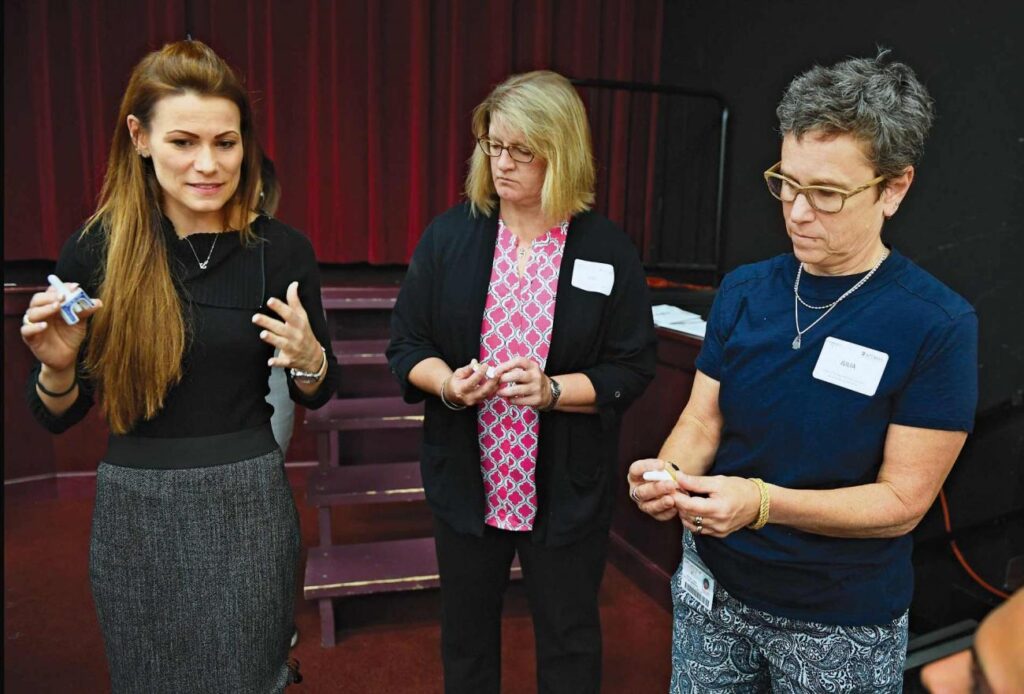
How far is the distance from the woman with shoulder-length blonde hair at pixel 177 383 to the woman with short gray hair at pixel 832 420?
2.53 feet

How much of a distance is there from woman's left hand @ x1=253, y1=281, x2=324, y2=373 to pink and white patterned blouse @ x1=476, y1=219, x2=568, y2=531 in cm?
41

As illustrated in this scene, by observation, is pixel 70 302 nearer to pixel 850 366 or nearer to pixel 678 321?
pixel 850 366

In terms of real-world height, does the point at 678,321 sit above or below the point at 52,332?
below

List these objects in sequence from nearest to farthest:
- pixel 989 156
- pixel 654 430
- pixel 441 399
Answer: pixel 441 399 → pixel 989 156 → pixel 654 430

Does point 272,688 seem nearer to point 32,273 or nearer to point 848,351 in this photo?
point 848,351

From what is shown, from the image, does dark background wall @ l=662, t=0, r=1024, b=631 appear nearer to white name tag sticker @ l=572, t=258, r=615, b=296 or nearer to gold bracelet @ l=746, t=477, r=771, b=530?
white name tag sticker @ l=572, t=258, r=615, b=296

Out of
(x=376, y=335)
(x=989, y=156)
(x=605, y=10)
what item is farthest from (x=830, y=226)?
(x=605, y=10)

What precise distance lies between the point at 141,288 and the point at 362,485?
1.72 meters

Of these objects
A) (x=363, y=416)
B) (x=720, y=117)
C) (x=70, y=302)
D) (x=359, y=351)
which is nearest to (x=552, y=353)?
(x=70, y=302)

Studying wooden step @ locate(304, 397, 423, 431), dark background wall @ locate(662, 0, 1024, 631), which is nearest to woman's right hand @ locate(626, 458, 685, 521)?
dark background wall @ locate(662, 0, 1024, 631)

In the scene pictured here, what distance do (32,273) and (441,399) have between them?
337 cm

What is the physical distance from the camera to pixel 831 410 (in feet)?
3.44

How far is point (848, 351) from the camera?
3.38ft

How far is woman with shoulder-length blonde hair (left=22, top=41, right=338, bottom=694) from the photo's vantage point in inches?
51.2
